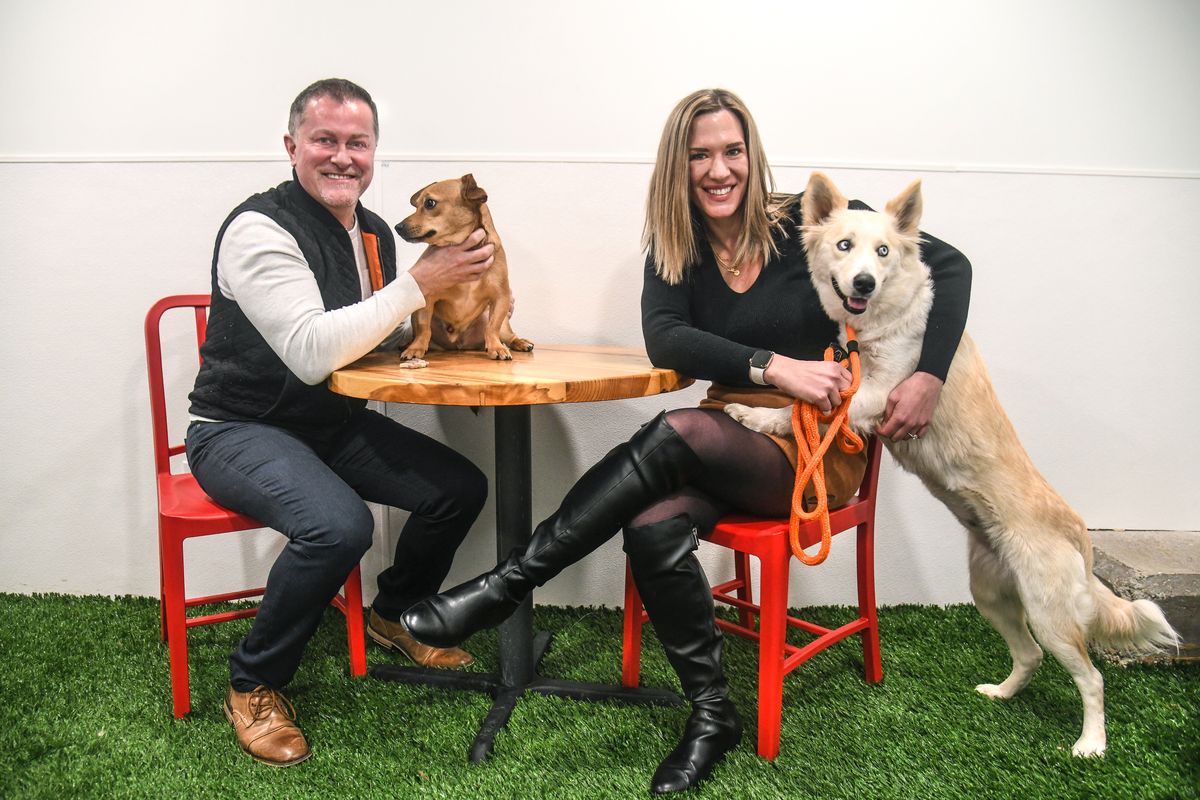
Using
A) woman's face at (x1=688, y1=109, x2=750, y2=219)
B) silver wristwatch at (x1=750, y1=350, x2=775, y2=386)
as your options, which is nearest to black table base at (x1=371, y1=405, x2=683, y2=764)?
silver wristwatch at (x1=750, y1=350, x2=775, y2=386)

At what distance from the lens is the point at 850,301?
176 cm

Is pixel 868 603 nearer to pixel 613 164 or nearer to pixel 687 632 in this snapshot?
pixel 687 632

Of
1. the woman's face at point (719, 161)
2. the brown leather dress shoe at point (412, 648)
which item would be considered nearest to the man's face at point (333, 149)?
the woman's face at point (719, 161)

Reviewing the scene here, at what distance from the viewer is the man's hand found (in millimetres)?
1882

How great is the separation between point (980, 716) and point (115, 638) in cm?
245

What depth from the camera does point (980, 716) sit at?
6.49 feet

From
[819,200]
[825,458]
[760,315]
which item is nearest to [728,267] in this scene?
[760,315]

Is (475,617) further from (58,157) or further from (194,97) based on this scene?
(58,157)

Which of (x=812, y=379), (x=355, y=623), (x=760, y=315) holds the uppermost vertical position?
(x=760, y=315)

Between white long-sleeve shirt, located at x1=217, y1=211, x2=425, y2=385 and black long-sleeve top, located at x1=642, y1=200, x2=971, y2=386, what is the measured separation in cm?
59

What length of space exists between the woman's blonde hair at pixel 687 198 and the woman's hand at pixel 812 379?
321mm

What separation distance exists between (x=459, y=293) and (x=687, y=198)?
0.62m

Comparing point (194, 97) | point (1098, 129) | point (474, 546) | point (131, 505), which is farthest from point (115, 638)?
point (1098, 129)

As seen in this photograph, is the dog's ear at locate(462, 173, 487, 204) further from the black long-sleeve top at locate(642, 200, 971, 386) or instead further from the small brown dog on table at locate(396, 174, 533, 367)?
A: the black long-sleeve top at locate(642, 200, 971, 386)
